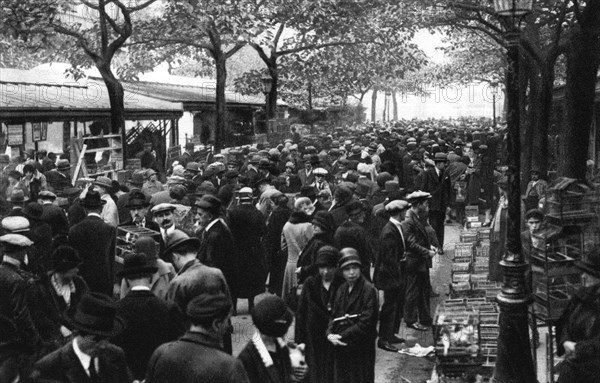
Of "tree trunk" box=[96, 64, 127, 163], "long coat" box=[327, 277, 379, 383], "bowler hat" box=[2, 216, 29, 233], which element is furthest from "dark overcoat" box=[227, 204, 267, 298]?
"tree trunk" box=[96, 64, 127, 163]

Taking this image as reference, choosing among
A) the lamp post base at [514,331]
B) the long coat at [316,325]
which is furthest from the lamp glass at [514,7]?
the long coat at [316,325]

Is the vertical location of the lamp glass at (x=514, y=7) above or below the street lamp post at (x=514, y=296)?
above

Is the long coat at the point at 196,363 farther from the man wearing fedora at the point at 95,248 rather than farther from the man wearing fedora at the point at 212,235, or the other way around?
the man wearing fedora at the point at 212,235

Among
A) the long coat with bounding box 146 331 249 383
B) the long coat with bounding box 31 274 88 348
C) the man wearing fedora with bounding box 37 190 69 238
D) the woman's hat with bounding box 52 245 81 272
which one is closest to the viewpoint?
the long coat with bounding box 146 331 249 383

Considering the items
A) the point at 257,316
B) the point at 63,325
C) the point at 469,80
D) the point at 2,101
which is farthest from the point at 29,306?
the point at 469,80

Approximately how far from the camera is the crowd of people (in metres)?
5.32

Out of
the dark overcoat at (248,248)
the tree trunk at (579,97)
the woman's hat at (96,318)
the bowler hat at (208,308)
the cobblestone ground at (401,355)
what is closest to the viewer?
the bowler hat at (208,308)

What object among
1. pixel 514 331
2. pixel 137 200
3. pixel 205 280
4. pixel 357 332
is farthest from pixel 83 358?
pixel 137 200

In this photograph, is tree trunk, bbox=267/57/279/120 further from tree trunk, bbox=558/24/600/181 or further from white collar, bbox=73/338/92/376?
white collar, bbox=73/338/92/376

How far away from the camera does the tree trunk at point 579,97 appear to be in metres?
14.3

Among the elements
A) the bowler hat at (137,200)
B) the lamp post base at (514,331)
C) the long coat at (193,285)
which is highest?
the bowler hat at (137,200)

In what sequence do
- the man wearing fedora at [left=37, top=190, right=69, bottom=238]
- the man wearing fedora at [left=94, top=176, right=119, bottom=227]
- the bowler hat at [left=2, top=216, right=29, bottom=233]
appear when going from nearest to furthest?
the bowler hat at [left=2, top=216, right=29, bottom=233]
the man wearing fedora at [left=37, top=190, right=69, bottom=238]
the man wearing fedora at [left=94, top=176, right=119, bottom=227]

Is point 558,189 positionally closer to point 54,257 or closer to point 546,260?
point 546,260

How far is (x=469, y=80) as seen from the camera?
76.8m
